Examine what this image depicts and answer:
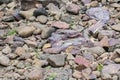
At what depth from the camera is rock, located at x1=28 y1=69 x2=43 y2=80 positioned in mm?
2961

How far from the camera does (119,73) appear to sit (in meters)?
2.96

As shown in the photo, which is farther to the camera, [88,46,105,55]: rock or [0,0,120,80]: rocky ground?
[88,46,105,55]: rock

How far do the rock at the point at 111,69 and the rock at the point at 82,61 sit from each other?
0.48ft

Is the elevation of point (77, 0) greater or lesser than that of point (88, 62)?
greater

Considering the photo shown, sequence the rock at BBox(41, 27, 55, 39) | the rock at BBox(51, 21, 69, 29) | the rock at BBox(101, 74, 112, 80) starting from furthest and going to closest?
the rock at BBox(51, 21, 69, 29), the rock at BBox(41, 27, 55, 39), the rock at BBox(101, 74, 112, 80)

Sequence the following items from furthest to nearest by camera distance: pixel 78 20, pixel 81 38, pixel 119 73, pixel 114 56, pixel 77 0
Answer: pixel 77 0, pixel 78 20, pixel 81 38, pixel 114 56, pixel 119 73

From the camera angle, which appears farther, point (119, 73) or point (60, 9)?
point (60, 9)

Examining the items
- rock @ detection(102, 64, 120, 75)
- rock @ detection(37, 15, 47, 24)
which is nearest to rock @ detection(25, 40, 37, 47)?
rock @ detection(37, 15, 47, 24)

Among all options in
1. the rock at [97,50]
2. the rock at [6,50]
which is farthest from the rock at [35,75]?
the rock at [97,50]

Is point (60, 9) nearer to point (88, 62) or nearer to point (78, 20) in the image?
point (78, 20)

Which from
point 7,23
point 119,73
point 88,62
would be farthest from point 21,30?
point 119,73

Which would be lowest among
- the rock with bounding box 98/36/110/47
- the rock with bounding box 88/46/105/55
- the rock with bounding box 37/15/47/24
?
the rock with bounding box 88/46/105/55

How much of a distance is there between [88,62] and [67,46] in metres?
0.30

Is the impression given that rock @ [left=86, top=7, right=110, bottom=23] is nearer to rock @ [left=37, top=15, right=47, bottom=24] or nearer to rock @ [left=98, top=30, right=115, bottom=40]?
rock @ [left=98, top=30, right=115, bottom=40]
